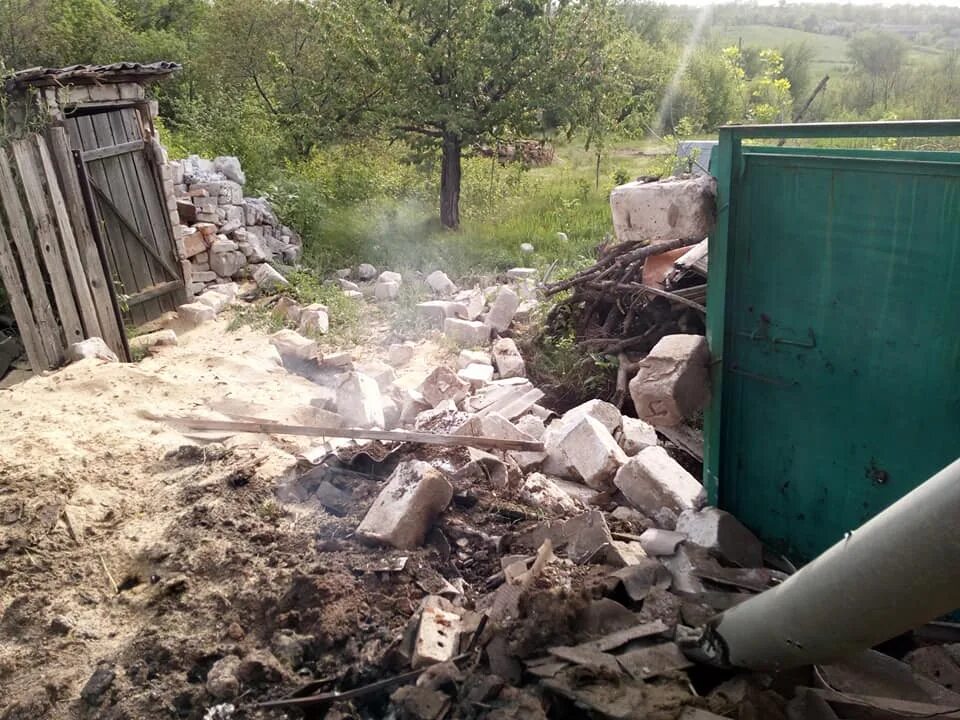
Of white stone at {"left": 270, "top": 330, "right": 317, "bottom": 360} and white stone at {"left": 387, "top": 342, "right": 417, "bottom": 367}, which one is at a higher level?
white stone at {"left": 270, "top": 330, "right": 317, "bottom": 360}

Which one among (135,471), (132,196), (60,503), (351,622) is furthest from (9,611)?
(132,196)

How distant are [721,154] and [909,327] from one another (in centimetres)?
107

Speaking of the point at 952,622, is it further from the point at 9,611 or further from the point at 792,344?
the point at 9,611

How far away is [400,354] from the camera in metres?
7.77

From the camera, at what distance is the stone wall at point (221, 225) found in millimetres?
10891

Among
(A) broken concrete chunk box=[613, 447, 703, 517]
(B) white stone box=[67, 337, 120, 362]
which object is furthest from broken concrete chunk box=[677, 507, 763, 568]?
(B) white stone box=[67, 337, 120, 362]

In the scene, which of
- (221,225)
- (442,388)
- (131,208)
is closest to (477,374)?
(442,388)

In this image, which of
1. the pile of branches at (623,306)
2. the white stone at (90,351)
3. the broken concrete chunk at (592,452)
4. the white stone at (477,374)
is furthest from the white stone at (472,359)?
the white stone at (90,351)

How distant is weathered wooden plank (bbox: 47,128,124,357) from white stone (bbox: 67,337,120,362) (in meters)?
0.39

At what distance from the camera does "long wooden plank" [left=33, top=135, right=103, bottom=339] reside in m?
7.03

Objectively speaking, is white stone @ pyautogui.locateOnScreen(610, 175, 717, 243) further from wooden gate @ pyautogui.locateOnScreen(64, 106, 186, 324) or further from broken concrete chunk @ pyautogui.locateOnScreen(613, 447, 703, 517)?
wooden gate @ pyautogui.locateOnScreen(64, 106, 186, 324)

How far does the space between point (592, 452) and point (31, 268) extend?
552 centimetres

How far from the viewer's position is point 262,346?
785 centimetres

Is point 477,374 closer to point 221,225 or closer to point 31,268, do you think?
point 31,268
